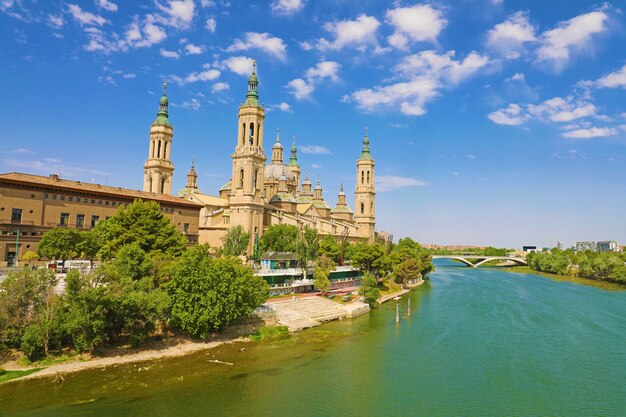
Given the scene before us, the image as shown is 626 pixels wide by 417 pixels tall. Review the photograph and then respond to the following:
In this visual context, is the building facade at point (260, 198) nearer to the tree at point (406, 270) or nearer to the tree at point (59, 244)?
the tree at point (406, 270)

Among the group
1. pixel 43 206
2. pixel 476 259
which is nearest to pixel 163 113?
pixel 43 206

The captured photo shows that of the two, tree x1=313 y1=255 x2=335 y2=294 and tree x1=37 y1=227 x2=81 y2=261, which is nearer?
tree x1=37 y1=227 x2=81 y2=261

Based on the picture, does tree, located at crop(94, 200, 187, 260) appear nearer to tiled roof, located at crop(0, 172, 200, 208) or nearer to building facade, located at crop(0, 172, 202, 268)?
building facade, located at crop(0, 172, 202, 268)

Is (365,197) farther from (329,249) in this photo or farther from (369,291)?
(369,291)

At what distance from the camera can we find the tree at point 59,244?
41.7 metres

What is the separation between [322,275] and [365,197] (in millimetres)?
54115

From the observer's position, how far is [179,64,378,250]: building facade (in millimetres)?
67750

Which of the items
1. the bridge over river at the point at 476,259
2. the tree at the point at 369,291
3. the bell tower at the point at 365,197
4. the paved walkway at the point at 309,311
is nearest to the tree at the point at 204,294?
the paved walkway at the point at 309,311

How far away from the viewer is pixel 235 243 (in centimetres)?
6044

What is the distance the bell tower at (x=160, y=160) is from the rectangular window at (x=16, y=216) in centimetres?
3277

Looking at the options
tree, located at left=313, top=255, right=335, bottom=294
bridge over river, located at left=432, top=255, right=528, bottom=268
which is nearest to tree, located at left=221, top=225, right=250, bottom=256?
tree, located at left=313, top=255, right=335, bottom=294

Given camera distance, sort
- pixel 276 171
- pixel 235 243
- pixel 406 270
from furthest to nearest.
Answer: pixel 276 171, pixel 406 270, pixel 235 243

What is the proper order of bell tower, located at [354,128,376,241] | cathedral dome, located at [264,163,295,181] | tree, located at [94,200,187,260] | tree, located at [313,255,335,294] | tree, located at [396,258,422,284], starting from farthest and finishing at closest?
bell tower, located at [354,128,376,241]
cathedral dome, located at [264,163,295,181]
tree, located at [396,258,422,284]
tree, located at [313,255,335,294]
tree, located at [94,200,187,260]

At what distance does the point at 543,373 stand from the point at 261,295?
72.3 ft
